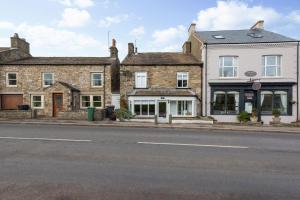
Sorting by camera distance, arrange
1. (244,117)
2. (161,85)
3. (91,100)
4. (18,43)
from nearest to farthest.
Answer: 1. (244,117)
2. (161,85)
3. (91,100)
4. (18,43)

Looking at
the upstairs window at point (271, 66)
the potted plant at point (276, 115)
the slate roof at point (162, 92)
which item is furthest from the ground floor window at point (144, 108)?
the upstairs window at point (271, 66)

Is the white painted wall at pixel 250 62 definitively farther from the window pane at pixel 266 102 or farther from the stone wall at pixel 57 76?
the stone wall at pixel 57 76

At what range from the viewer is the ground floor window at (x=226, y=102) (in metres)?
21.8

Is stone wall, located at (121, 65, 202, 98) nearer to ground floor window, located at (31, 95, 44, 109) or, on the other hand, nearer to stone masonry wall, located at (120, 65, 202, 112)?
stone masonry wall, located at (120, 65, 202, 112)

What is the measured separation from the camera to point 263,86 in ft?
69.9

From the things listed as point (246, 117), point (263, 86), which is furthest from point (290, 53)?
point (246, 117)

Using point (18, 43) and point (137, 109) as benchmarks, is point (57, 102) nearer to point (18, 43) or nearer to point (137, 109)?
point (137, 109)

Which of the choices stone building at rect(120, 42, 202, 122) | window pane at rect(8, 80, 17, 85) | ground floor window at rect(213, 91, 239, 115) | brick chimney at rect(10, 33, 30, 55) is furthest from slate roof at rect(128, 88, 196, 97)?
brick chimney at rect(10, 33, 30, 55)

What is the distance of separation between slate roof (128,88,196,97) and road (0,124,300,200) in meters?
12.9

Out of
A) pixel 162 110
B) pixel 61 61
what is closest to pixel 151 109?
pixel 162 110

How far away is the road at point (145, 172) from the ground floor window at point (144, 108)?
12862 millimetres

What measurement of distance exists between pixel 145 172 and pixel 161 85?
17530 millimetres

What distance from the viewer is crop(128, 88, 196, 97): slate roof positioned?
2166 cm

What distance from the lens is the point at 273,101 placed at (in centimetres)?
2145
